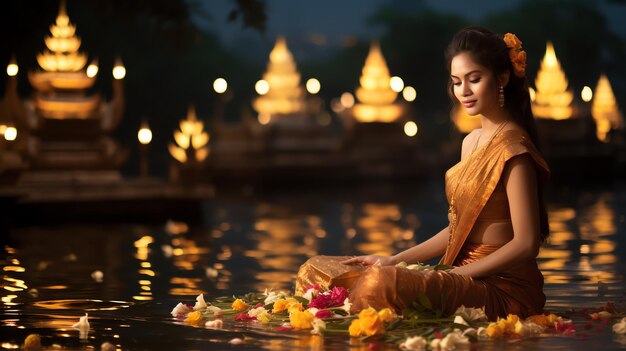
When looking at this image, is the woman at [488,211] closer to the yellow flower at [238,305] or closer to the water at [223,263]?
the water at [223,263]

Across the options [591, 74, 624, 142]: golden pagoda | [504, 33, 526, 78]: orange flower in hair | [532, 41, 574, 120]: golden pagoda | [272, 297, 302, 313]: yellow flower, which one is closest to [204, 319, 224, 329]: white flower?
[272, 297, 302, 313]: yellow flower

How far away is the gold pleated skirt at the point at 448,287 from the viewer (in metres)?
6.16

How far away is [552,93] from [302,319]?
Answer: 29.8 meters

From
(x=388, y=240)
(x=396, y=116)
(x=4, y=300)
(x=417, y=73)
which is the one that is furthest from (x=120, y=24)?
(x=4, y=300)

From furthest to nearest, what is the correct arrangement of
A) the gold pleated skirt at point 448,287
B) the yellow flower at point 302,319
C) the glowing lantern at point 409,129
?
the glowing lantern at point 409,129 < the yellow flower at point 302,319 < the gold pleated skirt at point 448,287

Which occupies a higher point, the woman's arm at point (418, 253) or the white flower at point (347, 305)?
the woman's arm at point (418, 253)

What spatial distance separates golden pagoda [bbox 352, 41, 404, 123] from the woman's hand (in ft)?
94.4

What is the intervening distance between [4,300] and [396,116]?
28098 millimetres

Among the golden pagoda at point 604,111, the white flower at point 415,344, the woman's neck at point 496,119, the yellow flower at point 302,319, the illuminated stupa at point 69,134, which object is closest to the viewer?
the white flower at point 415,344

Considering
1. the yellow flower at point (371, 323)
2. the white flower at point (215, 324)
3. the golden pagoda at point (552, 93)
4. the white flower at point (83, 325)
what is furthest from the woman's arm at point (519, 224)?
the golden pagoda at point (552, 93)

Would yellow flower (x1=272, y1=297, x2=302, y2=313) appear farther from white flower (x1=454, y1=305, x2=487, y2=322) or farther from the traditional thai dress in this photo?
white flower (x1=454, y1=305, x2=487, y2=322)

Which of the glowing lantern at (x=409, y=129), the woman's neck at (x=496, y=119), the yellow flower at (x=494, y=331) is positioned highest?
the glowing lantern at (x=409, y=129)

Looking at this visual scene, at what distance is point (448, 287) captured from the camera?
6.20 meters

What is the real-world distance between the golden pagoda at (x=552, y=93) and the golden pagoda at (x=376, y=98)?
360 cm
